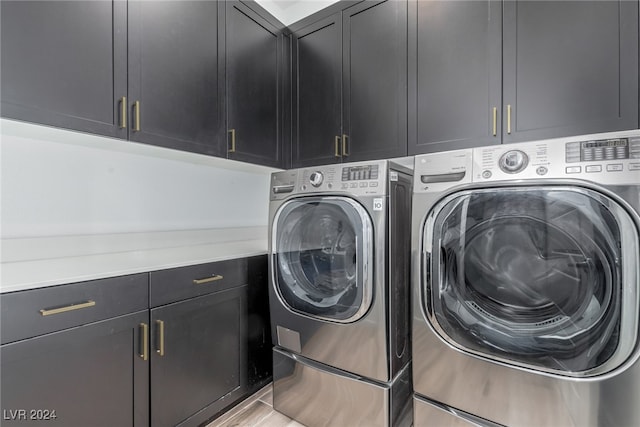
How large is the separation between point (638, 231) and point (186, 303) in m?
1.65

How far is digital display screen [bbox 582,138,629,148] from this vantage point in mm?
885

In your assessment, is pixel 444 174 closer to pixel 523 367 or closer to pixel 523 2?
pixel 523 367

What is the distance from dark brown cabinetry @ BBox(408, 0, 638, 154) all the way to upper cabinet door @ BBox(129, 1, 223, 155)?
1.18m

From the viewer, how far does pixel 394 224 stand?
52.9 inches

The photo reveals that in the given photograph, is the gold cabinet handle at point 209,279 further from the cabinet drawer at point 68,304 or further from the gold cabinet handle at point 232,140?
the gold cabinet handle at point 232,140

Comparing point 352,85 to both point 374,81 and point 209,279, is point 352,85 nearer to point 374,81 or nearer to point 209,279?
point 374,81

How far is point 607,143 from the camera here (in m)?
0.91

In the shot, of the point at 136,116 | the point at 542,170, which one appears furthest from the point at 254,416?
the point at 542,170

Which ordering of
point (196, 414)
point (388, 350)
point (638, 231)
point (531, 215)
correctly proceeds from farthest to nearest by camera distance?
point (196, 414)
point (388, 350)
point (531, 215)
point (638, 231)

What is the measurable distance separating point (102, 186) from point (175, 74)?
712 mm

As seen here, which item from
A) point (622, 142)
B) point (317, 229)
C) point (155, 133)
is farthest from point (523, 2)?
point (155, 133)

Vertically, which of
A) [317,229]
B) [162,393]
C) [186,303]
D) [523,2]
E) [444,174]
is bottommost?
[162,393]

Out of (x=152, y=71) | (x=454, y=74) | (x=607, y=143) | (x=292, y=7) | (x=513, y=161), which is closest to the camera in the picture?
(x=607, y=143)

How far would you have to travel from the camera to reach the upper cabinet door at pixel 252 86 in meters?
1.87
